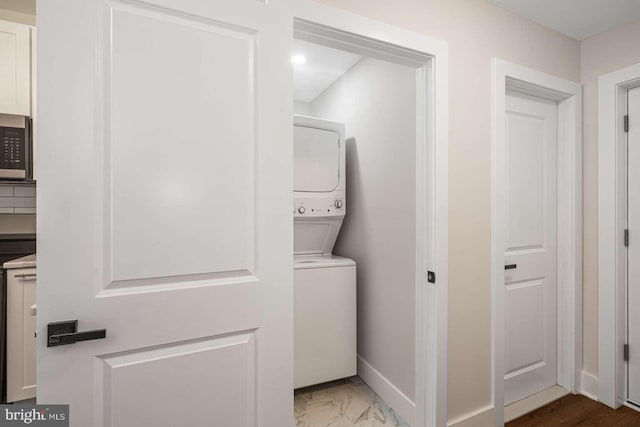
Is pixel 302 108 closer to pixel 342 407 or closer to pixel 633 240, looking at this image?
pixel 342 407

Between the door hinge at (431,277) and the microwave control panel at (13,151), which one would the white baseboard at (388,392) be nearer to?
the door hinge at (431,277)

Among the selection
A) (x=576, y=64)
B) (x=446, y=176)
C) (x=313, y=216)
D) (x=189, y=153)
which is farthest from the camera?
(x=313, y=216)

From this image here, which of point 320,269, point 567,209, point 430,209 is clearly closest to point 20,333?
point 320,269

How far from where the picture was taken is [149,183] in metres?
0.97

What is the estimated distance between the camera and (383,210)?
2.11 m

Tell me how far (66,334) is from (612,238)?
111 inches

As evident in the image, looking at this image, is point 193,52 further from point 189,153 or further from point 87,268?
Answer: point 87,268

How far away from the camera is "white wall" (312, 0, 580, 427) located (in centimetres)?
162

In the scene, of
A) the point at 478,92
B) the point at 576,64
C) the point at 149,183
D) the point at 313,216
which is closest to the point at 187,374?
the point at 149,183

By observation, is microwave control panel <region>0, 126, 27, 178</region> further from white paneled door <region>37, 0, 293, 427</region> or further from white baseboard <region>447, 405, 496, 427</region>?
white baseboard <region>447, 405, 496, 427</region>

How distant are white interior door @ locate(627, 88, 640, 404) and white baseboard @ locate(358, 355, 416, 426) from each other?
1.46 meters

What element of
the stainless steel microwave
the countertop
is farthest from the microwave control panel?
the countertop

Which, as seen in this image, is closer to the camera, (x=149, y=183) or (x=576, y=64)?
(x=149, y=183)

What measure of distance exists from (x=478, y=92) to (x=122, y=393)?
208 cm
